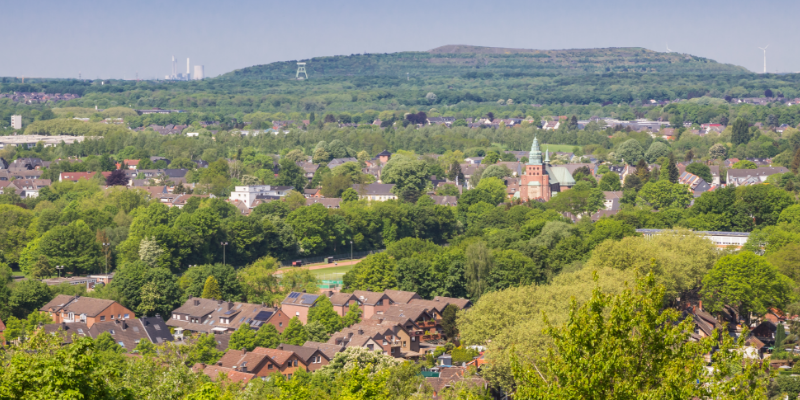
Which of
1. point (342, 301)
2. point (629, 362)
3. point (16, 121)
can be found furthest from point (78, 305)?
point (16, 121)

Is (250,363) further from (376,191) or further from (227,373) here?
(376,191)

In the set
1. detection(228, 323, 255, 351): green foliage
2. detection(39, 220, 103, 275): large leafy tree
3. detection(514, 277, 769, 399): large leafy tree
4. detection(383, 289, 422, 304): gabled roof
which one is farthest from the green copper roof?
detection(514, 277, 769, 399): large leafy tree

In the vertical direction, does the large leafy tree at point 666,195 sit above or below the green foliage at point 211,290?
above

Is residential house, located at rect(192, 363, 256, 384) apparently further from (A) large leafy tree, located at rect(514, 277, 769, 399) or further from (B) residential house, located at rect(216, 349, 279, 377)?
(A) large leafy tree, located at rect(514, 277, 769, 399)

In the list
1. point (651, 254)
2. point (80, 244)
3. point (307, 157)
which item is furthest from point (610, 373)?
point (307, 157)

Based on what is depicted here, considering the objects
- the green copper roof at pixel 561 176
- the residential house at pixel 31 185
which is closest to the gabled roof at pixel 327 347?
the residential house at pixel 31 185

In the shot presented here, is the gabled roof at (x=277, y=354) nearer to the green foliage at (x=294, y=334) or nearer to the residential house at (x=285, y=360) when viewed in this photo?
the residential house at (x=285, y=360)
